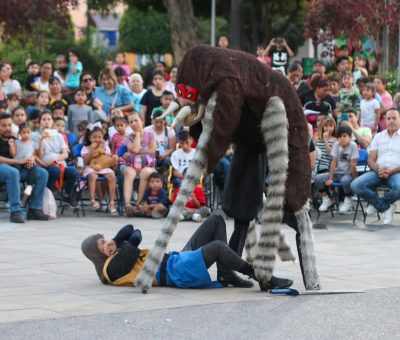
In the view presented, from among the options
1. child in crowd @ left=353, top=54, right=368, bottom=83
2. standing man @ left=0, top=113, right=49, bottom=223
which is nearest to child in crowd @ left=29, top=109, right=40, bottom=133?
standing man @ left=0, top=113, right=49, bottom=223

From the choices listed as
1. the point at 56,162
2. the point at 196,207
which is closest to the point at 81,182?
the point at 56,162

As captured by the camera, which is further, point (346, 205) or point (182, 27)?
point (182, 27)

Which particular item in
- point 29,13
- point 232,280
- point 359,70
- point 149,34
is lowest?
point 232,280

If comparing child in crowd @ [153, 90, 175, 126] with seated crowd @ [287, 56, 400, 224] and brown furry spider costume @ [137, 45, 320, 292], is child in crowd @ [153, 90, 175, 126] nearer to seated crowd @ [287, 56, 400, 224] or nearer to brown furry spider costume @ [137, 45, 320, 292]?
seated crowd @ [287, 56, 400, 224]

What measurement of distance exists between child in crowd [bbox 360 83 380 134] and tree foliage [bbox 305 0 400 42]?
6.49m

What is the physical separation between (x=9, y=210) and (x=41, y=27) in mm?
21109

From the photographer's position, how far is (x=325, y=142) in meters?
16.1

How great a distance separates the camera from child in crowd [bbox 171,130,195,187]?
15766 millimetres

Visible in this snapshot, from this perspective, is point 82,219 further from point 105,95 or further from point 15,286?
point 15,286

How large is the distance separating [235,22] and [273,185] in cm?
2502

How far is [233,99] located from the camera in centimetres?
913

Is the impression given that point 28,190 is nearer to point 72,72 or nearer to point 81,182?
point 81,182

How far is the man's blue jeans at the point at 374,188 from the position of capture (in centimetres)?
1474

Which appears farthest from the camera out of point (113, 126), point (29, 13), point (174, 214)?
point (29, 13)
